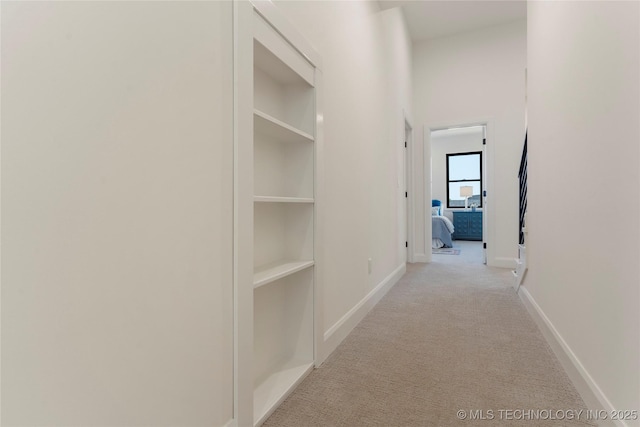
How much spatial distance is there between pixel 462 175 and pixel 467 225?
171 cm

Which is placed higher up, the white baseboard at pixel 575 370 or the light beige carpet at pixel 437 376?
the white baseboard at pixel 575 370

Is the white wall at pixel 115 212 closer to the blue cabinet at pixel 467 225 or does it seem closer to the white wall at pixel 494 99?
the white wall at pixel 494 99

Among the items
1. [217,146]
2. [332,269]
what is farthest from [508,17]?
[217,146]

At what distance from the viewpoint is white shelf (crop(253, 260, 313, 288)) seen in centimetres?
127

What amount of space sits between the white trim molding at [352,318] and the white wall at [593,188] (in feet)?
3.84

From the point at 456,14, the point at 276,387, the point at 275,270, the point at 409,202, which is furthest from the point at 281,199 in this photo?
the point at 456,14

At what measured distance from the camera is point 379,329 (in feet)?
7.39

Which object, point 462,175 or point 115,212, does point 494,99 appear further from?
point 115,212

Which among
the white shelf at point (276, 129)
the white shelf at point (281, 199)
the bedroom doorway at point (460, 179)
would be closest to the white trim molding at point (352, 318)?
the white shelf at point (281, 199)

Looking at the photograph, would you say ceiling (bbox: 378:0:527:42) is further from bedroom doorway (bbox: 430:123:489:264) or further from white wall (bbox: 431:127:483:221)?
white wall (bbox: 431:127:483:221)

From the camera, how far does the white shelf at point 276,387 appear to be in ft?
4.26

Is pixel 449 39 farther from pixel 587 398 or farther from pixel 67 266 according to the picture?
pixel 67 266

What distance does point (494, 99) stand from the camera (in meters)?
4.54

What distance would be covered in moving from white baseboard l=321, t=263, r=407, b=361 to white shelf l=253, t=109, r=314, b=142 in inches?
42.4
